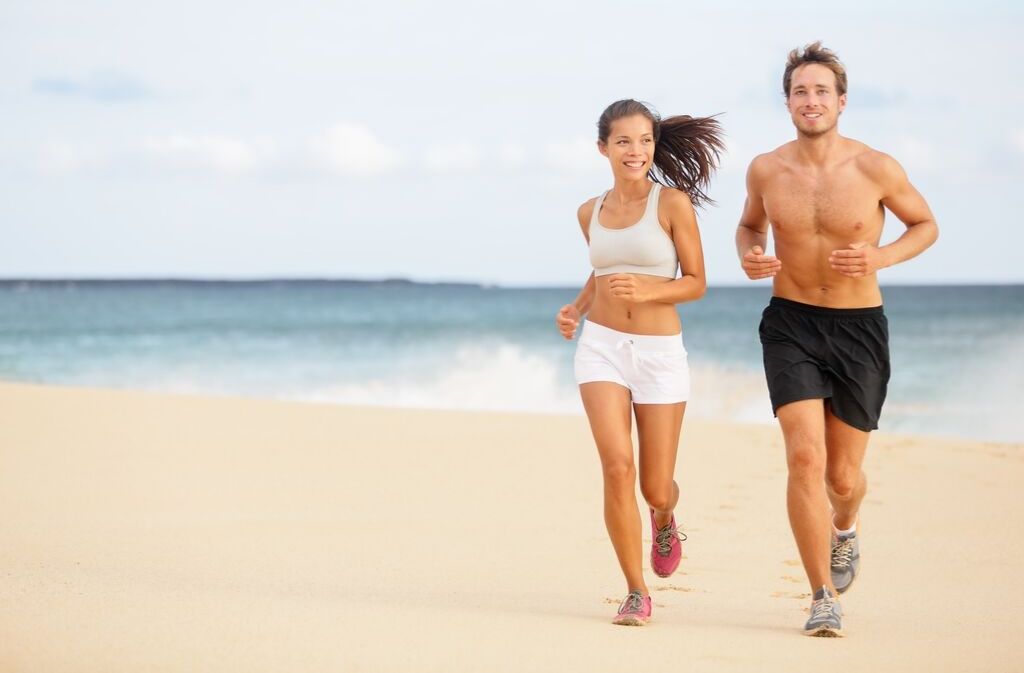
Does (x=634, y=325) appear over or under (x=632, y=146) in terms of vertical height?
under

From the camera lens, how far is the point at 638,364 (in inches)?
208

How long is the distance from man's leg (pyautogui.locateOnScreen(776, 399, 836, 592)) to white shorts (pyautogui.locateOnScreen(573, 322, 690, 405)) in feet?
1.61

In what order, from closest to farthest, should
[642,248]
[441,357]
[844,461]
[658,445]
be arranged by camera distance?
[642,248]
[658,445]
[844,461]
[441,357]

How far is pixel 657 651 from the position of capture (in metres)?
4.66

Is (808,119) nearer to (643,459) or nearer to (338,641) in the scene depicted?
(643,459)

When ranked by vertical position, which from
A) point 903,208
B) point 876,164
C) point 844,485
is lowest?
point 844,485

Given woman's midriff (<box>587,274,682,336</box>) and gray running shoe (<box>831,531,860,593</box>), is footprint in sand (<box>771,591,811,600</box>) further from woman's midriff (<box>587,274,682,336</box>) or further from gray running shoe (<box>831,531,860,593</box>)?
woman's midriff (<box>587,274,682,336</box>)

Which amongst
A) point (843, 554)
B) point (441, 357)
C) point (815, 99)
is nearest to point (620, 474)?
point (843, 554)

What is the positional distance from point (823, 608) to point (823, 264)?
56.0 inches

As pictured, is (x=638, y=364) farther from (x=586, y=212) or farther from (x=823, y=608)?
(x=823, y=608)

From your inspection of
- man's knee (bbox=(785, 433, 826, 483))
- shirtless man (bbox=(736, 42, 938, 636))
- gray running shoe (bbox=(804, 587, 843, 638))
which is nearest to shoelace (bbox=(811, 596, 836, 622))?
gray running shoe (bbox=(804, 587, 843, 638))

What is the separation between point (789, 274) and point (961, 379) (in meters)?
24.6

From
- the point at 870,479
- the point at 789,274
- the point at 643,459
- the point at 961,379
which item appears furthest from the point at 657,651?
the point at 961,379

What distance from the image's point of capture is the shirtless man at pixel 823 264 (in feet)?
17.3
